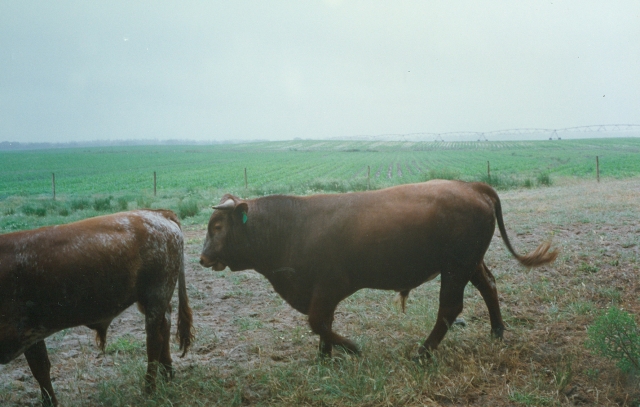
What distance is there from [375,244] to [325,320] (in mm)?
833

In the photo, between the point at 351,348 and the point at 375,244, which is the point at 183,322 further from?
the point at 375,244

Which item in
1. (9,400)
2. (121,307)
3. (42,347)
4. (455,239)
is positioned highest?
(455,239)

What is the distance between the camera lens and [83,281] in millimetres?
4129

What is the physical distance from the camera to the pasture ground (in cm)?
400

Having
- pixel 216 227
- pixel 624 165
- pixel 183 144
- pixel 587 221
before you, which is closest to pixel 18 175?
pixel 216 227

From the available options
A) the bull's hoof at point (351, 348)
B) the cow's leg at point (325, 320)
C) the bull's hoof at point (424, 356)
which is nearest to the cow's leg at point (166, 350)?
the cow's leg at point (325, 320)

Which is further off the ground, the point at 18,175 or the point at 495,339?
the point at 18,175

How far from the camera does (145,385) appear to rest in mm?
4375

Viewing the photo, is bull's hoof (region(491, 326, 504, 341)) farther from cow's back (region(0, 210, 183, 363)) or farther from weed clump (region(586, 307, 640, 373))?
cow's back (region(0, 210, 183, 363))

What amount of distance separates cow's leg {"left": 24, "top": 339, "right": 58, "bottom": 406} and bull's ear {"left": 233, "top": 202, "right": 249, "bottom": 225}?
204cm

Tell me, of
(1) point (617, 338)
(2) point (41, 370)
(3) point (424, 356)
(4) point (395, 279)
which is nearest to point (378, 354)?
(3) point (424, 356)

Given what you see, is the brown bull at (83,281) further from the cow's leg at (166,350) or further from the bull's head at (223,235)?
the bull's head at (223,235)

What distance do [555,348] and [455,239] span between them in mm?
1329

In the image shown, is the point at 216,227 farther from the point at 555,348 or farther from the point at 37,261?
the point at 555,348
